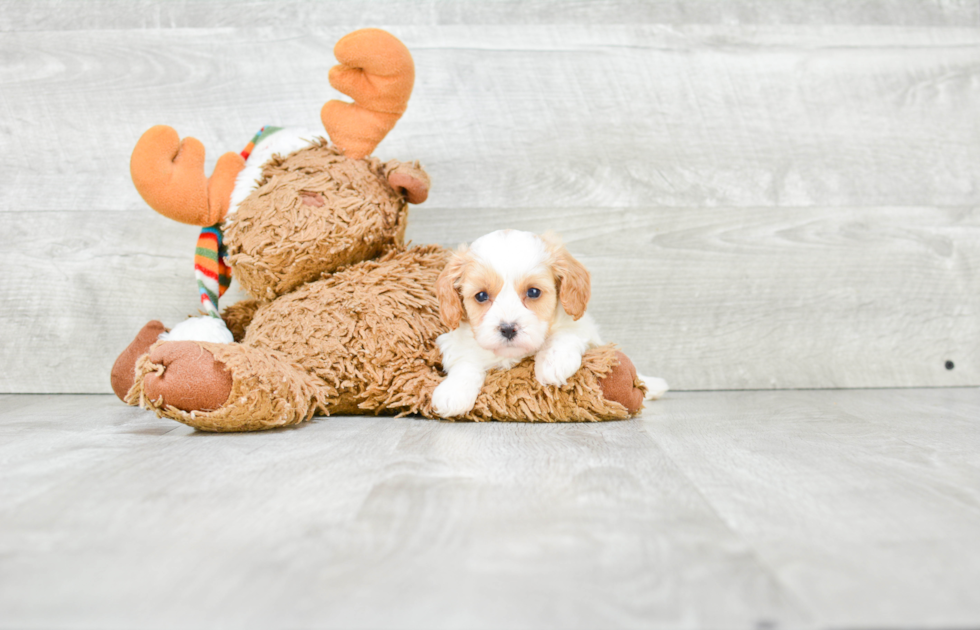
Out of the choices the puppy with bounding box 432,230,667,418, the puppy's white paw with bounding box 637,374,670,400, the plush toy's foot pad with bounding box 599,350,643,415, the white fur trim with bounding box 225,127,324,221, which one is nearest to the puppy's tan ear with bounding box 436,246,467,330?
the puppy with bounding box 432,230,667,418

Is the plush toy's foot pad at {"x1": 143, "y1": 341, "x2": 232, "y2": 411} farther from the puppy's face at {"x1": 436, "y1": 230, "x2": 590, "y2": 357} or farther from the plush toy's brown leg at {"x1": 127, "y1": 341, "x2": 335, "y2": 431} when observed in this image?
the puppy's face at {"x1": 436, "y1": 230, "x2": 590, "y2": 357}

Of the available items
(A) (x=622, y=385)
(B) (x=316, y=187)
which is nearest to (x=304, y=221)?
(B) (x=316, y=187)

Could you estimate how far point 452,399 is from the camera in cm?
115

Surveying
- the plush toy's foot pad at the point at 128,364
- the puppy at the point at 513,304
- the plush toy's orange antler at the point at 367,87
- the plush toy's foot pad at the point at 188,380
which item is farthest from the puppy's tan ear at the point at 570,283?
the plush toy's foot pad at the point at 128,364

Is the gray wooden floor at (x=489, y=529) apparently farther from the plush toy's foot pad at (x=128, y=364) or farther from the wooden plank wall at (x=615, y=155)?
the wooden plank wall at (x=615, y=155)

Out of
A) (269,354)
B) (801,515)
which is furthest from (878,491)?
(269,354)

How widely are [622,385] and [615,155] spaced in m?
0.64

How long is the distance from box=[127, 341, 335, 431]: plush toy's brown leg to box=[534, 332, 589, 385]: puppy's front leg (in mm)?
396

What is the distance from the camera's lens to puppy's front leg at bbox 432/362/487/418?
1151 millimetres

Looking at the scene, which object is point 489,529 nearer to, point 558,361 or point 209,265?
point 558,361

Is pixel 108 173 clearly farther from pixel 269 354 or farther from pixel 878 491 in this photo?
pixel 878 491

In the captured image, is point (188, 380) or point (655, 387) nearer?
point (188, 380)

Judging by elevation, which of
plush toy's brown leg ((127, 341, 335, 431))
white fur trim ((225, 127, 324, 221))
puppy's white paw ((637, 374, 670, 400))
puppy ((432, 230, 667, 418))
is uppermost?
white fur trim ((225, 127, 324, 221))

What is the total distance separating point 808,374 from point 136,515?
1.41 metres
